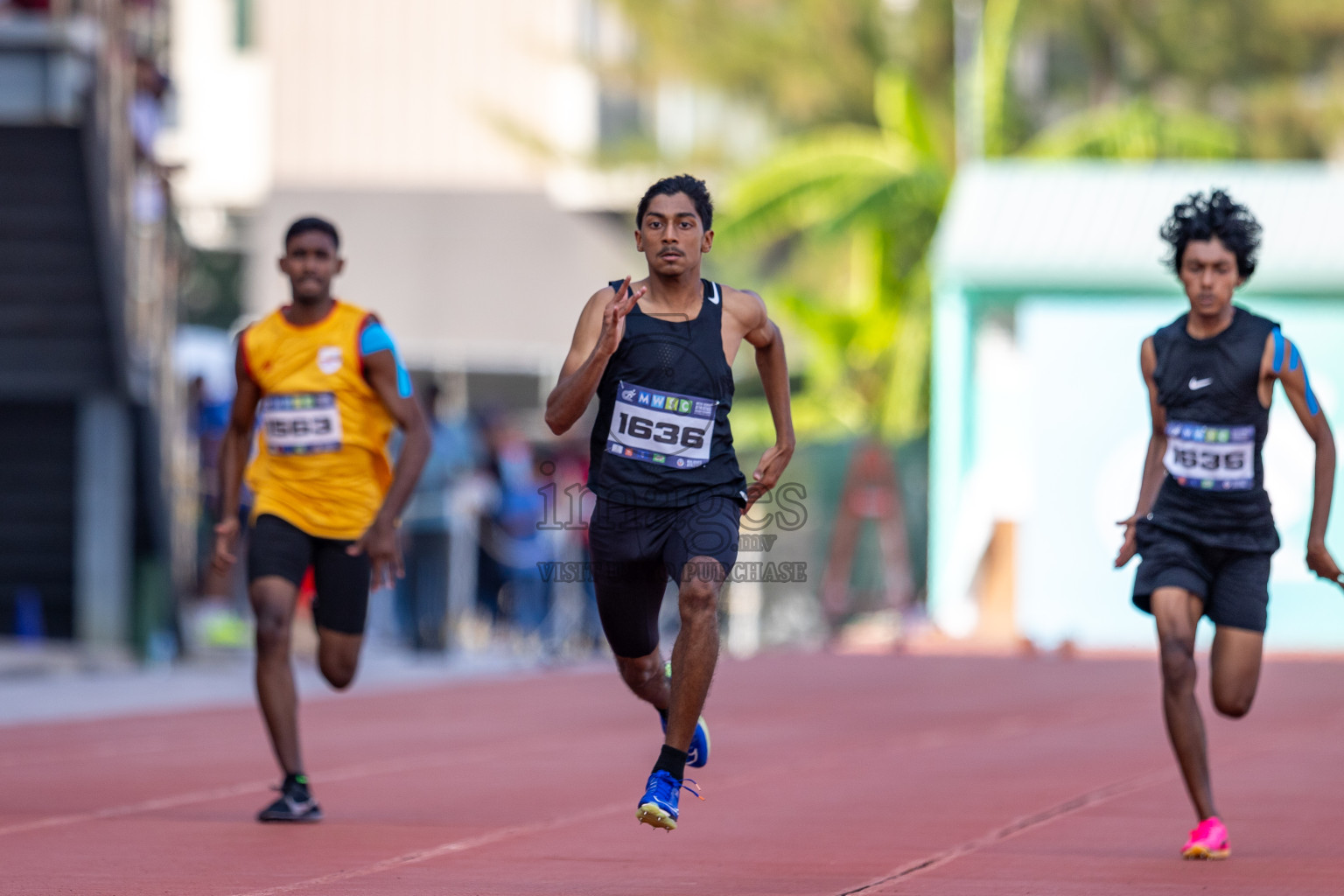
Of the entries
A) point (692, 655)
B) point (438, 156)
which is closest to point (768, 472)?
point (692, 655)

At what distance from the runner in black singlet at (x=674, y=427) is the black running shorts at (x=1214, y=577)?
1.35 m

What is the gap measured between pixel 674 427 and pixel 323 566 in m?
2.06

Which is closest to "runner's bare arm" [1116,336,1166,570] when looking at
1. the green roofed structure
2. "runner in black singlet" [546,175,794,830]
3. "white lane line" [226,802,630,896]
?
"runner in black singlet" [546,175,794,830]

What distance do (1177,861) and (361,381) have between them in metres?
3.29

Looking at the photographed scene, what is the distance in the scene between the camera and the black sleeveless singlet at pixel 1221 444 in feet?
24.9

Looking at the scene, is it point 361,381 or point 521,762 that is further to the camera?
point 521,762

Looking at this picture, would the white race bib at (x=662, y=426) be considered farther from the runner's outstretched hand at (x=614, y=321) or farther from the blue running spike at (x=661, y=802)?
the blue running spike at (x=661, y=802)

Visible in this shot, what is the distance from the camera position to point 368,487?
28.1 ft

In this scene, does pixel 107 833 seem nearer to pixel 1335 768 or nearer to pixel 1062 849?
pixel 1062 849

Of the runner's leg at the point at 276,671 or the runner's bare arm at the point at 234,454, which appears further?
the runner's bare arm at the point at 234,454

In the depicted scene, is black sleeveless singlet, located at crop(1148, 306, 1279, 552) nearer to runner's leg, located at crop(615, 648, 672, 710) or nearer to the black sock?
runner's leg, located at crop(615, 648, 672, 710)

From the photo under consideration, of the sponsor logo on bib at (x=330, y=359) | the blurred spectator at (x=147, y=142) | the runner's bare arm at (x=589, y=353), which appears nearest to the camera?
the runner's bare arm at (x=589, y=353)

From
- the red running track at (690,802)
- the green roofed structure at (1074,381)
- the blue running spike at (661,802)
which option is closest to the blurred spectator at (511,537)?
the red running track at (690,802)

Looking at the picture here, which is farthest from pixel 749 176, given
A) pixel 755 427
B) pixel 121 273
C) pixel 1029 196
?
pixel 121 273
